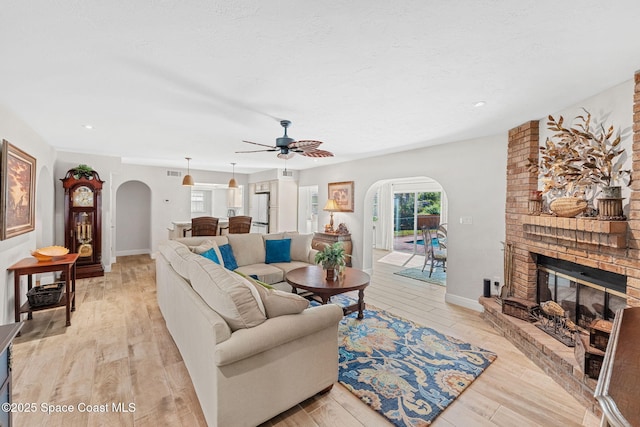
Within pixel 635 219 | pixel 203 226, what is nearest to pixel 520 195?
pixel 635 219

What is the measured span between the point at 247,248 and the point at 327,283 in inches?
65.0

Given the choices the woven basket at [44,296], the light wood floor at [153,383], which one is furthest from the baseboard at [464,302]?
the woven basket at [44,296]

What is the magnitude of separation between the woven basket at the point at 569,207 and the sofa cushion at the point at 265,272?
3.19 meters

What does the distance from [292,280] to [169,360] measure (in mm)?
1420

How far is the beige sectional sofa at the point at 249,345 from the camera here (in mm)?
1604

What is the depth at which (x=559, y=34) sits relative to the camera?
157 centimetres

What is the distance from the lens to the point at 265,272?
3.87 m

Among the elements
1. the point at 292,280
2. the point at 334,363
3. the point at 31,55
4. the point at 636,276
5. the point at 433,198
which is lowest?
the point at 334,363

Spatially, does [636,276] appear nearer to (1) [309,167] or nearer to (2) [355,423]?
(2) [355,423]

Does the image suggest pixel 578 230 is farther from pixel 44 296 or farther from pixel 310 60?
pixel 44 296

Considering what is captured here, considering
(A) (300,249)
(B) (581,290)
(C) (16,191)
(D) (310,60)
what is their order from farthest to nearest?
(A) (300,249), (C) (16,191), (B) (581,290), (D) (310,60)

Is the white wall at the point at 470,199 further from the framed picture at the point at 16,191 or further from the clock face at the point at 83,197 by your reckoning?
the clock face at the point at 83,197

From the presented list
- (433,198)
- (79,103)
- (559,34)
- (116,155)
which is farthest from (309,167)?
(559,34)

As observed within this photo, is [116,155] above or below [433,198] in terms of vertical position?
above
